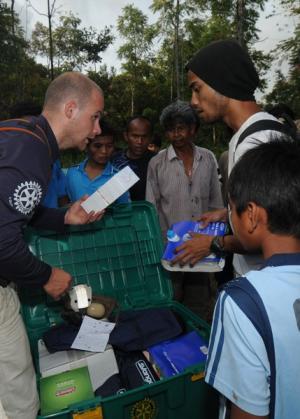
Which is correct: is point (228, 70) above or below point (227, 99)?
above

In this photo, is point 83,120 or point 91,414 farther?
point 83,120

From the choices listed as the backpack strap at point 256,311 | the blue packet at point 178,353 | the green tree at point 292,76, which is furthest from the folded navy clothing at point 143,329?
the green tree at point 292,76

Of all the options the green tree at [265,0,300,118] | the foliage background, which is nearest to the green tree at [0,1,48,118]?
the foliage background

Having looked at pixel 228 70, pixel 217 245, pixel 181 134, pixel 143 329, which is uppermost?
pixel 228 70

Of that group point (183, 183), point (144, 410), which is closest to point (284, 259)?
point (144, 410)

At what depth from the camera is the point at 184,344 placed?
1514mm

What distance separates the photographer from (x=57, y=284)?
1.38 meters

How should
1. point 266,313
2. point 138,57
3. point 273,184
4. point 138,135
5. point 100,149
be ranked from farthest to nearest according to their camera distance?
point 138,57
point 138,135
point 100,149
point 273,184
point 266,313

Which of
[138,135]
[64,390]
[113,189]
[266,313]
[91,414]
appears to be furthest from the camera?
[138,135]

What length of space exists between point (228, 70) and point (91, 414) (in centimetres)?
142

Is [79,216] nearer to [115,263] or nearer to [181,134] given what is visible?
[115,263]

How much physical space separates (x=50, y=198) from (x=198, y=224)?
1.08 m

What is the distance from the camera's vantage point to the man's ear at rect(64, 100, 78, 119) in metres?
1.47

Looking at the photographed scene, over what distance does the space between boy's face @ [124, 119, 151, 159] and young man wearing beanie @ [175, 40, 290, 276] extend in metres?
1.59
